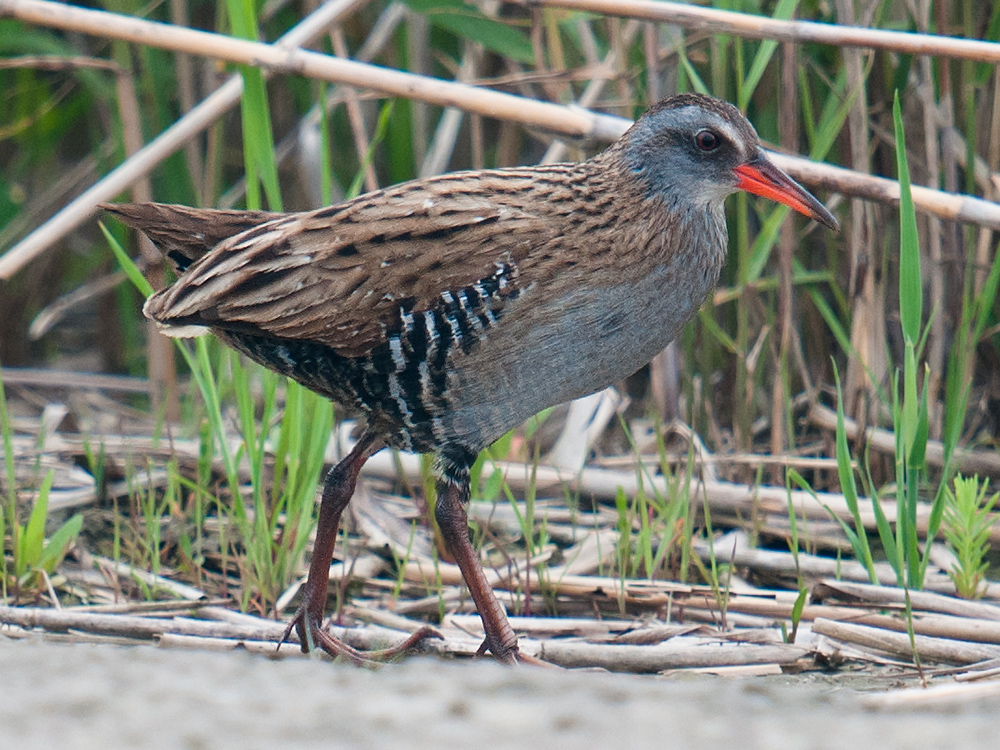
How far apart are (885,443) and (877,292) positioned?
1.54ft

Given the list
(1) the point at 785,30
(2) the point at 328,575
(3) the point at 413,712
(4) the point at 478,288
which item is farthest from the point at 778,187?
(3) the point at 413,712

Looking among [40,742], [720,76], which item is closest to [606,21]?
[720,76]

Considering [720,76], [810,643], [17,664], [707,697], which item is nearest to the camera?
[707,697]

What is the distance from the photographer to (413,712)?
1.61 meters

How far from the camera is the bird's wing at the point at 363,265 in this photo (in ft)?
9.29

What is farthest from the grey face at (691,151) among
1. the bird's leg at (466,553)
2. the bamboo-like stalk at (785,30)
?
the bird's leg at (466,553)

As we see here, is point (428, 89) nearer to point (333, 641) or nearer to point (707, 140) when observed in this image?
point (707, 140)

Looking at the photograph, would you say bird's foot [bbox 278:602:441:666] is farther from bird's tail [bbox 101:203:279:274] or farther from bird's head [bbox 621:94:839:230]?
bird's head [bbox 621:94:839:230]

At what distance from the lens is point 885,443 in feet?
13.0

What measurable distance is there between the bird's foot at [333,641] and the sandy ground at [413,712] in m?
1.03

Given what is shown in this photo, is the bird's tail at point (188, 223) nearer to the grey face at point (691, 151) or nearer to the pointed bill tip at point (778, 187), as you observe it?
the grey face at point (691, 151)

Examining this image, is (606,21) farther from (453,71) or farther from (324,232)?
(324,232)

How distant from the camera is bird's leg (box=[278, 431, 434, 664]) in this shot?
2906 mm

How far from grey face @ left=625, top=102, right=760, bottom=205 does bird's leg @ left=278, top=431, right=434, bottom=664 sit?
2.93 feet
